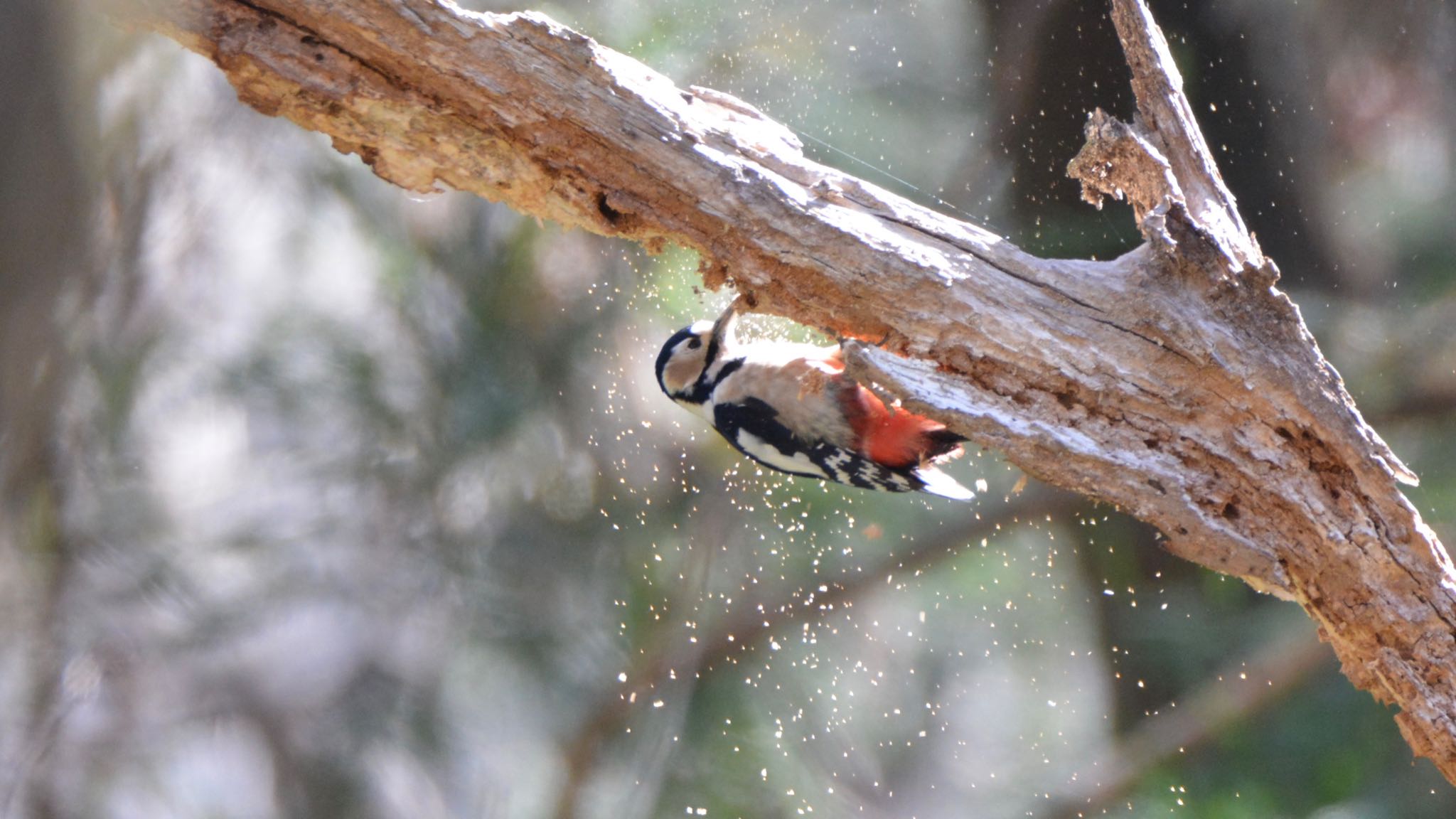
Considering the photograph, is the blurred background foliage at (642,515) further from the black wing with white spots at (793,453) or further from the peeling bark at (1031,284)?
the peeling bark at (1031,284)

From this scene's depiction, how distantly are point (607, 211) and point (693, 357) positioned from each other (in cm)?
47

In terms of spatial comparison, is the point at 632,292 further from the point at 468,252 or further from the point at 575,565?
the point at 575,565

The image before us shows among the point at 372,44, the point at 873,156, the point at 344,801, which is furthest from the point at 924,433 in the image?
the point at 344,801

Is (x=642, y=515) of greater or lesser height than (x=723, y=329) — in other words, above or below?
below

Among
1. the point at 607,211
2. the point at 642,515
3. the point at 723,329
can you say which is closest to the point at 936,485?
the point at 723,329

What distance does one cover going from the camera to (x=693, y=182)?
1.02 metres

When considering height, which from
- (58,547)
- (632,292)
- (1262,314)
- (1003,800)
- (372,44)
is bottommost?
(58,547)

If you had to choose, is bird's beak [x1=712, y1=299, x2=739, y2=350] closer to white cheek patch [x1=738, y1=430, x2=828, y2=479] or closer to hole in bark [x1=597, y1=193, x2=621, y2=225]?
white cheek patch [x1=738, y1=430, x2=828, y2=479]

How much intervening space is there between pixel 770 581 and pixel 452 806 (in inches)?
34.1

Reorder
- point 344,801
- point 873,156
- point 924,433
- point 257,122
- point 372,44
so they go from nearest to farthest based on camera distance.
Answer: point 372,44
point 924,433
point 873,156
point 257,122
point 344,801

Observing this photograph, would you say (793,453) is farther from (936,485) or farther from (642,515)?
(642,515)

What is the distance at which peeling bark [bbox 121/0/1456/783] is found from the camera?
3.25 ft

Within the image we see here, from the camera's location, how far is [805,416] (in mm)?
1393

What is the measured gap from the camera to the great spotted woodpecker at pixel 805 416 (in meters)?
1.34
